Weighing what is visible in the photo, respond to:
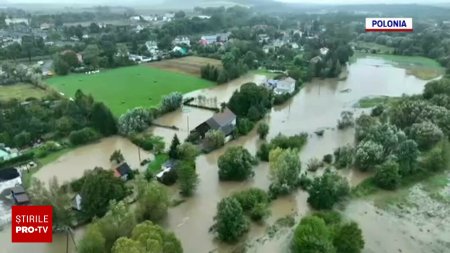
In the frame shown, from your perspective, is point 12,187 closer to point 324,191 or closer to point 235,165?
point 235,165

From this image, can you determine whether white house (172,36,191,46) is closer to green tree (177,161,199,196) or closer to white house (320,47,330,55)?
white house (320,47,330,55)

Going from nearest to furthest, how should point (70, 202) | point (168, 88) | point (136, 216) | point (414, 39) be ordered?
point (136, 216)
point (70, 202)
point (168, 88)
point (414, 39)

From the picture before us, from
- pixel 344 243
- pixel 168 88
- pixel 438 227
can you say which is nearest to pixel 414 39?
pixel 168 88

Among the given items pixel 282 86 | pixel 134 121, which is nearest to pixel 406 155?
pixel 282 86

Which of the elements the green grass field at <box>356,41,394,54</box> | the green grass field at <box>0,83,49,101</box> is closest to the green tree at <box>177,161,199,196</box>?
the green grass field at <box>0,83,49,101</box>

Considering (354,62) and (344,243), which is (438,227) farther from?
(354,62)

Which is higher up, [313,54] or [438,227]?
[313,54]
